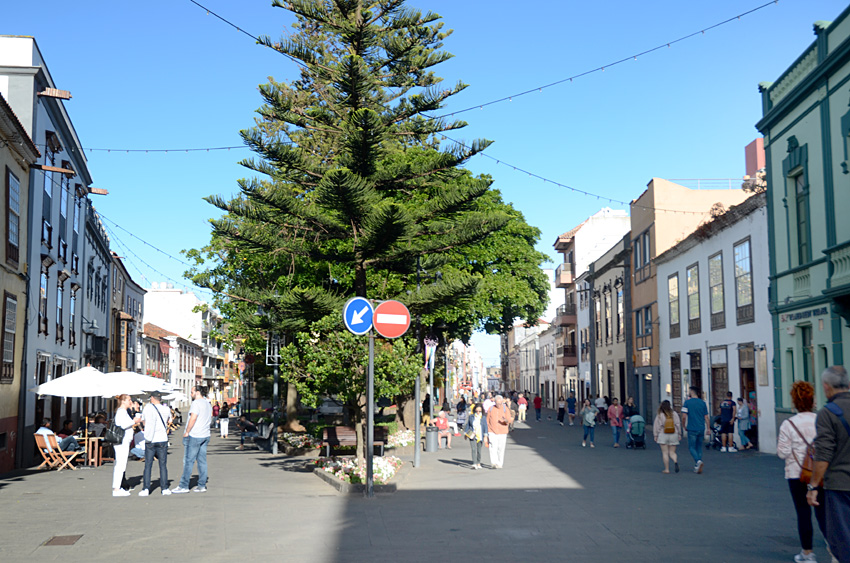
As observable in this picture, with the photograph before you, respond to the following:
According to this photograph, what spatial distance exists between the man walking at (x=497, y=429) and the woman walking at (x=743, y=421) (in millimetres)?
8318

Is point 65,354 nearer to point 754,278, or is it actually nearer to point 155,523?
point 155,523

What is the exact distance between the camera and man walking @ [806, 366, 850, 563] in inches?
263

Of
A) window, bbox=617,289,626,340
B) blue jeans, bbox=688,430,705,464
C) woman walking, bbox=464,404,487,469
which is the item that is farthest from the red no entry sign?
window, bbox=617,289,626,340

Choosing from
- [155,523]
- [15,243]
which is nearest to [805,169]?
[155,523]

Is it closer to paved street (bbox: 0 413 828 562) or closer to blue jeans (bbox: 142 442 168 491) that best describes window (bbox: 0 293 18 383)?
paved street (bbox: 0 413 828 562)

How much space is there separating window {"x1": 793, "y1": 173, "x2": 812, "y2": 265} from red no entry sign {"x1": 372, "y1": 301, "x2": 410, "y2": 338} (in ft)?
36.5

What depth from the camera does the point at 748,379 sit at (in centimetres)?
2481

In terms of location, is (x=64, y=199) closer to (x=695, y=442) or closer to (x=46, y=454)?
(x=46, y=454)

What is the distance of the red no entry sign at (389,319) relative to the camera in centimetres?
1320

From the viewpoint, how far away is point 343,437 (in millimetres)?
18562

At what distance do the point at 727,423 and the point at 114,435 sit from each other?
15.3m

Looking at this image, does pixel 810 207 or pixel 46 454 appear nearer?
pixel 810 207

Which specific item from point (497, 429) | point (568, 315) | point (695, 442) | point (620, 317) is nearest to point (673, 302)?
point (620, 317)

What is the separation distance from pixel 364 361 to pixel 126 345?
37094mm
